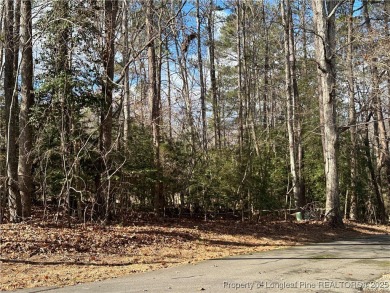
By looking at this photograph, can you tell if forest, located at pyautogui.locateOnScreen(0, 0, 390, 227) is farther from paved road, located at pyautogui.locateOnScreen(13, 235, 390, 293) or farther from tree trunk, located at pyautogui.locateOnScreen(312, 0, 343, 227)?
paved road, located at pyautogui.locateOnScreen(13, 235, 390, 293)

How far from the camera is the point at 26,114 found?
12609 mm

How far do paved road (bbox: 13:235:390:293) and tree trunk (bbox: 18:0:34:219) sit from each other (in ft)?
20.1

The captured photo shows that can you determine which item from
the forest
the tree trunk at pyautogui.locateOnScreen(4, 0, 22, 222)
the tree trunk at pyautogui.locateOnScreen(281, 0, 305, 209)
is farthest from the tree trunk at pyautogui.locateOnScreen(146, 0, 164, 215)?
the tree trunk at pyautogui.locateOnScreen(281, 0, 305, 209)

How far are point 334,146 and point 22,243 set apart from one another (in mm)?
12750

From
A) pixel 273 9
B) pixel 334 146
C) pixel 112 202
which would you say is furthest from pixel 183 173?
pixel 273 9

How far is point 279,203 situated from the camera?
19203 millimetres

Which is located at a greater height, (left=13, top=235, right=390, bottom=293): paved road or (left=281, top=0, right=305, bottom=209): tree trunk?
(left=281, top=0, right=305, bottom=209): tree trunk

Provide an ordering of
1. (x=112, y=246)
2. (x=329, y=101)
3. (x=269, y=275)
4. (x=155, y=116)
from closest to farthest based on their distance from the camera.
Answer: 1. (x=269, y=275)
2. (x=112, y=246)
3. (x=155, y=116)
4. (x=329, y=101)

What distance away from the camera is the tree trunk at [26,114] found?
12125mm

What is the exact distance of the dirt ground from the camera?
25.5ft

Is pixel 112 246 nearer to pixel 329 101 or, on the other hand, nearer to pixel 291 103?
pixel 329 101

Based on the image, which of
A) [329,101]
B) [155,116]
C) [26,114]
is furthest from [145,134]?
[329,101]

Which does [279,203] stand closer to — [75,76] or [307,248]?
[307,248]

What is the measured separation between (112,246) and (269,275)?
4235 millimetres
